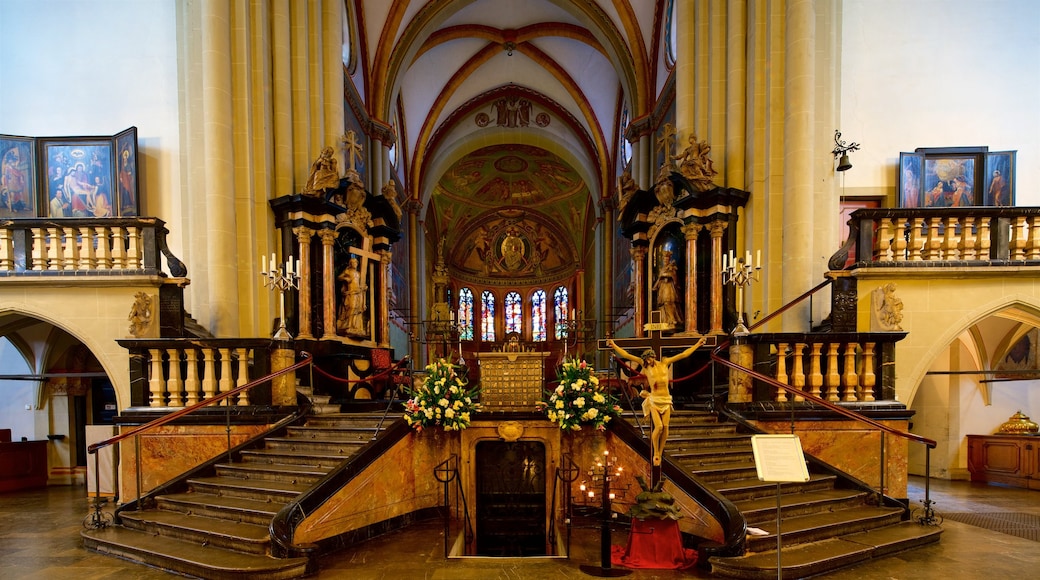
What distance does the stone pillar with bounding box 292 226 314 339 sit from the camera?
980cm

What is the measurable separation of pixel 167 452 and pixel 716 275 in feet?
29.1

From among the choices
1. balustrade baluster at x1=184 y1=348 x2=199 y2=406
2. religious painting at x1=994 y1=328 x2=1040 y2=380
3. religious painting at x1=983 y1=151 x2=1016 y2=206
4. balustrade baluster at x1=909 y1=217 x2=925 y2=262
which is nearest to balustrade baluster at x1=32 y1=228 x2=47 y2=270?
balustrade baluster at x1=184 y1=348 x2=199 y2=406

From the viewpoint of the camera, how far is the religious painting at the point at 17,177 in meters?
9.83

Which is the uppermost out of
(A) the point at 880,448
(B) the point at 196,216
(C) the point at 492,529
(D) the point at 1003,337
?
(B) the point at 196,216

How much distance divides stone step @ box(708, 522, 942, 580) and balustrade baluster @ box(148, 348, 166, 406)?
6.92 m

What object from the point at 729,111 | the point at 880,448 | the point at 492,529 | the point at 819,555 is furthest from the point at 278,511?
the point at 729,111

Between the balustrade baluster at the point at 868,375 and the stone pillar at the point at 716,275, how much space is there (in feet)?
9.06

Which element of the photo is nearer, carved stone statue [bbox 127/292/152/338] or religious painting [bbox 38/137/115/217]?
carved stone statue [bbox 127/292/152/338]

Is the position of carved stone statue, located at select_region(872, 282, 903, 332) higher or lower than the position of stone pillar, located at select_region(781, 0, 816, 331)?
lower

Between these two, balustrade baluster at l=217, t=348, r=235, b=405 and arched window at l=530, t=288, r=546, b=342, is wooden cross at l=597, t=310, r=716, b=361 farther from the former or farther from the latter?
arched window at l=530, t=288, r=546, b=342

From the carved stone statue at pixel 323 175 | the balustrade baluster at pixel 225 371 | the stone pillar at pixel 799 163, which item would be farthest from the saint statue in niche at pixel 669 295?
the balustrade baluster at pixel 225 371

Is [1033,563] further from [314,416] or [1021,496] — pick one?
[314,416]

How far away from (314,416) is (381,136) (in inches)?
404

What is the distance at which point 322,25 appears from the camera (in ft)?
37.4
